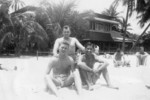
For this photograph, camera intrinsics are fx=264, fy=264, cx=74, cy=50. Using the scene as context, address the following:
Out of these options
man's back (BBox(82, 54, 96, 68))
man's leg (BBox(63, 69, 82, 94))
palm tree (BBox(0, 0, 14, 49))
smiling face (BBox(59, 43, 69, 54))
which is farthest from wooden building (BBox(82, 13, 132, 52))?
smiling face (BBox(59, 43, 69, 54))

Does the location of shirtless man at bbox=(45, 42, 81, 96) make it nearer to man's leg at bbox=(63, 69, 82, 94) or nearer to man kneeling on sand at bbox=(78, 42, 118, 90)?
man's leg at bbox=(63, 69, 82, 94)

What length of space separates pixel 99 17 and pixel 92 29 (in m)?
2.18

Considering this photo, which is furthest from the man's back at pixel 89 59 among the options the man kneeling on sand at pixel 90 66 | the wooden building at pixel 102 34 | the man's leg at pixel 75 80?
the wooden building at pixel 102 34

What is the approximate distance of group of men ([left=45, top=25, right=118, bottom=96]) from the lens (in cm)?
515

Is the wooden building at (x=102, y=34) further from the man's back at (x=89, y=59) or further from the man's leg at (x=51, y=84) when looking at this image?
the man's leg at (x=51, y=84)

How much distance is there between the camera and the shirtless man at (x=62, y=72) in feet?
16.8

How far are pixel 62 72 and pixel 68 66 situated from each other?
7.2 inches

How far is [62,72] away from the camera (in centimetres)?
549

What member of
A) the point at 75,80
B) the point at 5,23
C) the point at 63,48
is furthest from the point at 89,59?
the point at 5,23

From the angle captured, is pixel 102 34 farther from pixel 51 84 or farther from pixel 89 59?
pixel 51 84

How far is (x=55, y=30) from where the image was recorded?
1934cm

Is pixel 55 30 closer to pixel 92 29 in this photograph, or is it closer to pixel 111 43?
pixel 92 29

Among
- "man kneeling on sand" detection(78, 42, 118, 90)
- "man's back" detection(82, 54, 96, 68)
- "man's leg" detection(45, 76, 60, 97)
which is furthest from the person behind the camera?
"man's back" detection(82, 54, 96, 68)

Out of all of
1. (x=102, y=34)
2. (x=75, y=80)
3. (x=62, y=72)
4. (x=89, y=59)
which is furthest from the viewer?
(x=102, y=34)
